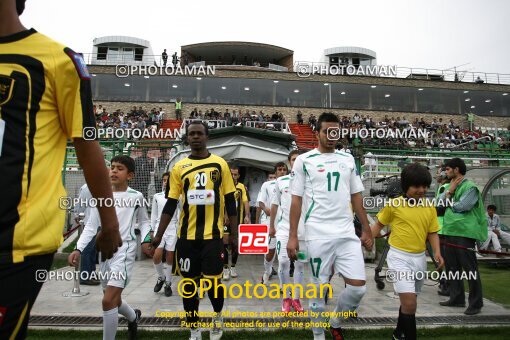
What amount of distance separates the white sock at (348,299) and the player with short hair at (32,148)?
9.62ft

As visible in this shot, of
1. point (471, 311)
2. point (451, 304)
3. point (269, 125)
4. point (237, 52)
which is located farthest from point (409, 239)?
point (237, 52)

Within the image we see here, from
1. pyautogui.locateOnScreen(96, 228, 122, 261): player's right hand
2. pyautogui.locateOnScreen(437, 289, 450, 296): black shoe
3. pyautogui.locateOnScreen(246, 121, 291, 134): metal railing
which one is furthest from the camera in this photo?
pyautogui.locateOnScreen(246, 121, 291, 134): metal railing

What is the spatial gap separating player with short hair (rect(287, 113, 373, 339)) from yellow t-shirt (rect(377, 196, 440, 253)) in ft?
1.13

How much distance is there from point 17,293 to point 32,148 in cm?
61

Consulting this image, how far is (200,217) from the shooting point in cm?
452

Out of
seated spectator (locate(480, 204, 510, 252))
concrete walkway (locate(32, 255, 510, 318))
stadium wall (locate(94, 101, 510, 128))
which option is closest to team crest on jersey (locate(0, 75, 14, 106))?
concrete walkway (locate(32, 255, 510, 318))

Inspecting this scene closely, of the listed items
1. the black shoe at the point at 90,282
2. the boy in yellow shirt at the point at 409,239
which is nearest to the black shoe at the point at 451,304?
the boy in yellow shirt at the point at 409,239

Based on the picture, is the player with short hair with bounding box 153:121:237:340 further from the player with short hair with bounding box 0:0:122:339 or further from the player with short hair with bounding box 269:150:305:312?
the player with short hair with bounding box 0:0:122:339

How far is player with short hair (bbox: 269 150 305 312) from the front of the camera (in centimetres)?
566

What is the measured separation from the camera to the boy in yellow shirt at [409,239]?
4.01 meters

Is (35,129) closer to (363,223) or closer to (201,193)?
(201,193)

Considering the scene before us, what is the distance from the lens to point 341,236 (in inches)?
160

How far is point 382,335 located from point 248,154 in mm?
7019

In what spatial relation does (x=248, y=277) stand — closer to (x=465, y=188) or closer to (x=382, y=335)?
(x=382, y=335)
